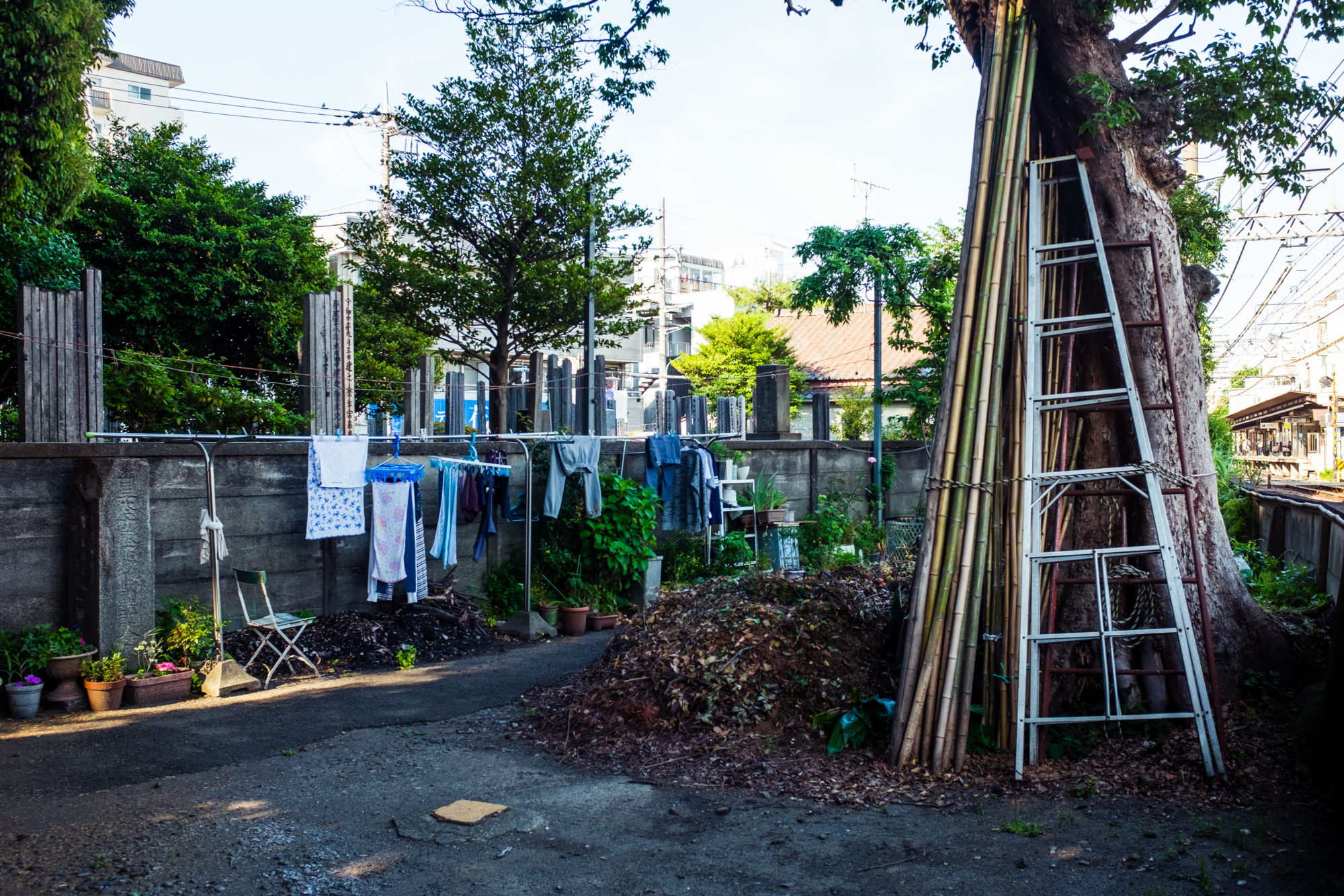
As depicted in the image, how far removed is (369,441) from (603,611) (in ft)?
11.4

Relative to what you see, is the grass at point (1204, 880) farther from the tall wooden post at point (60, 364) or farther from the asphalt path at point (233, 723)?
the tall wooden post at point (60, 364)

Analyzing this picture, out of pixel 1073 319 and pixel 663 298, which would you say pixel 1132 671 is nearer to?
pixel 1073 319

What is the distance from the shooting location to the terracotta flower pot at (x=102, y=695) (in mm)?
7543

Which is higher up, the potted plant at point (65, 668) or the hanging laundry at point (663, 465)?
the hanging laundry at point (663, 465)

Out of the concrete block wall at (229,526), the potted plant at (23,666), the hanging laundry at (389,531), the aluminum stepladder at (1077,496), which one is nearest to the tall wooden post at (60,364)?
the concrete block wall at (229,526)

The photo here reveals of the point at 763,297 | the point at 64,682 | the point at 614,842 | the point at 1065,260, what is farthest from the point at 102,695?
the point at 763,297

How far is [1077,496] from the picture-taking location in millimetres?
6172

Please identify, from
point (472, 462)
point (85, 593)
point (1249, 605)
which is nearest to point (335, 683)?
point (85, 593)

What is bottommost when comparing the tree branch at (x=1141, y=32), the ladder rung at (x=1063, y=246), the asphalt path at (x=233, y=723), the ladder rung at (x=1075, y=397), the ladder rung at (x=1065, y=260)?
the asphalt path at (x=233, y=723)

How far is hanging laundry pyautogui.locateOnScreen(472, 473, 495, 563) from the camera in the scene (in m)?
10.7

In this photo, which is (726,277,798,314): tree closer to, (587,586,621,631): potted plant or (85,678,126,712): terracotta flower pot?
(587,586,621,631): potted plant

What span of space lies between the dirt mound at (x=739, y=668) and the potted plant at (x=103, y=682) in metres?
3.45

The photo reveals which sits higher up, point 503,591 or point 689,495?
point 689,495

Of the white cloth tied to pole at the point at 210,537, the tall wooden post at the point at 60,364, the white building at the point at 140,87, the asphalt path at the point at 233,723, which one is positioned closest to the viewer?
the asphalt path at the point at 233,723
